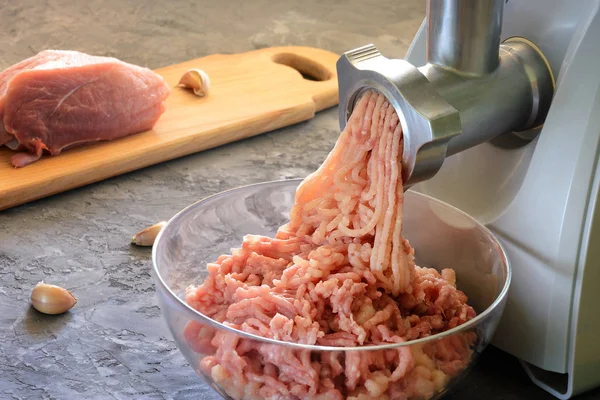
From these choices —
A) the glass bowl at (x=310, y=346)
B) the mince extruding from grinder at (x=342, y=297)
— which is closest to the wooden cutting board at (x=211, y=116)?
the glass bowl at (x=310, y=346)

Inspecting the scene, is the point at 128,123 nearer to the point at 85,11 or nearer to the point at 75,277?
the point at 75,277

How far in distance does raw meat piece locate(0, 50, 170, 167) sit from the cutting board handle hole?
0.46 m

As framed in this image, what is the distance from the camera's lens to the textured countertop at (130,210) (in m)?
1.11

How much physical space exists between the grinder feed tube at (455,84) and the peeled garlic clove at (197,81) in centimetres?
99

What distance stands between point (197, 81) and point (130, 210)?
0.55 m

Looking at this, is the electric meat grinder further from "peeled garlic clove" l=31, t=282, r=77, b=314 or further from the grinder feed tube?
"peeled garlic clove" l=31, t=282, r=77, b=314

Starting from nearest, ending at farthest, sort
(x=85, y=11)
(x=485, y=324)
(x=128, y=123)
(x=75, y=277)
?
(x=485, y=324)
(x=75, y=277)
(x=128, y=123)
(x=85, y=11)

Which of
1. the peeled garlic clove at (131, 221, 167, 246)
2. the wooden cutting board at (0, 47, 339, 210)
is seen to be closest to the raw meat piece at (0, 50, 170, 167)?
the wooden cutting board at (0, 47, 339, 210)

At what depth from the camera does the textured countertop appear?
3.64 feet

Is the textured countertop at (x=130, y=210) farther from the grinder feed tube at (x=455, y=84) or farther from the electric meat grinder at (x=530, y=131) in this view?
the grinder feed tube at (x=455, y=84)

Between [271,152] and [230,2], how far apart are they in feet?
3.84

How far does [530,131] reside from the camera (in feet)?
3.63

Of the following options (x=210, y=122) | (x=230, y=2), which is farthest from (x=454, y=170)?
(x=230, y=2)

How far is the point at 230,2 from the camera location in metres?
2.84
